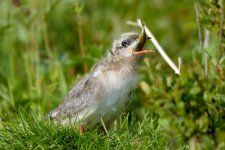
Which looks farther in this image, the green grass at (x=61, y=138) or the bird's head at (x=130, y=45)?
the bird's head at (x=130, y=45)

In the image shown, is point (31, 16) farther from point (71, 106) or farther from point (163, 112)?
point (163, 112)

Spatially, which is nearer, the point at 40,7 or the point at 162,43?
the point at 40,7

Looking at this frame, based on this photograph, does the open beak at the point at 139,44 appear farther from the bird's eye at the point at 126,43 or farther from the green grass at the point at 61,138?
the green grass at the point at 61,138

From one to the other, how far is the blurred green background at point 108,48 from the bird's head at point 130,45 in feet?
0.34

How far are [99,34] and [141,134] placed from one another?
3300mm

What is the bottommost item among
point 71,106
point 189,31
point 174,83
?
point 189,31

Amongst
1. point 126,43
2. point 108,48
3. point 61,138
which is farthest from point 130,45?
point 108,48

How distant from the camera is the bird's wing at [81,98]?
18.0 feet

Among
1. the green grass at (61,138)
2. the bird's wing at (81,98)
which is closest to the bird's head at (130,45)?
the bird's wing at (81,98)

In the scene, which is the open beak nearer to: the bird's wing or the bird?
the bird

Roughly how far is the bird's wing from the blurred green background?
0.19 meters

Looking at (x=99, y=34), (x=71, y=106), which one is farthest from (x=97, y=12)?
(x=71, y=106)

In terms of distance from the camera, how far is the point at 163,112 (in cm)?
461

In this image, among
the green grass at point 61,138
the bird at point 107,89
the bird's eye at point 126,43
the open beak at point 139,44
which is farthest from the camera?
the bird's eye at point 126,43
